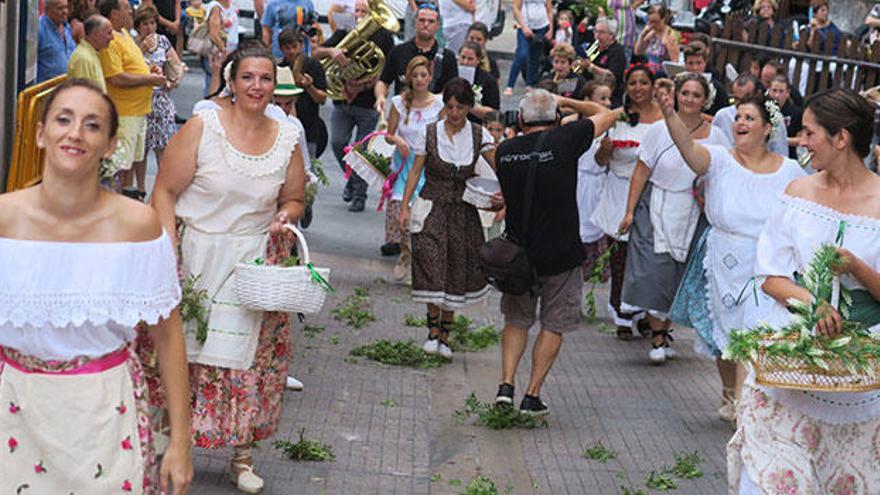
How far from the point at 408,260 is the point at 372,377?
3149mm

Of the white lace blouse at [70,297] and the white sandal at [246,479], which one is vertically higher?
the white lace blouse at [70,297]

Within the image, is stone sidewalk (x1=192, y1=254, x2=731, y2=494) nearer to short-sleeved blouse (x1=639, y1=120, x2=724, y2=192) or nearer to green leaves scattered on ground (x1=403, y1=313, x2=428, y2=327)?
green leaves scattered on ground (x1=403, y1=313, x2=428, y2=327)

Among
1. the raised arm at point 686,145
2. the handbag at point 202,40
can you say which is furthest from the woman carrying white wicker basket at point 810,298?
the handbag at point 202,40

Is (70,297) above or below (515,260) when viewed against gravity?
above

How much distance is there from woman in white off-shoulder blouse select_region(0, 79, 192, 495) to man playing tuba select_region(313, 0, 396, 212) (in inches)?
411

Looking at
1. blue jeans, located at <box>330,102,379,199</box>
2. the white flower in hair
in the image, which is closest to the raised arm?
the white flower in hair

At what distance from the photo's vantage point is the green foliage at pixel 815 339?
18.2 feet

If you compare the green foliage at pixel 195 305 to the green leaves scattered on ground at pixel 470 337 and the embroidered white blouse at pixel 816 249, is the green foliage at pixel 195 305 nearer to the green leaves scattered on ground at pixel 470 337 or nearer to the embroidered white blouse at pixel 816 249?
the embroidered white blouse at pixel 816 249

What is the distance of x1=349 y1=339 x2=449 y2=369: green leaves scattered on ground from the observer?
10.8m

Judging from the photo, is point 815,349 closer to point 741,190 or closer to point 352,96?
point 741,190

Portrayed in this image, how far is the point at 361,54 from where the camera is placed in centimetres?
1566

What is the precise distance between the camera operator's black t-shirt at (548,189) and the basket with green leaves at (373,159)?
3.61m

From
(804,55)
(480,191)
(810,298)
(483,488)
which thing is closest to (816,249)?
(810,298)

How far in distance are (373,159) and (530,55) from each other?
10.7 metres
